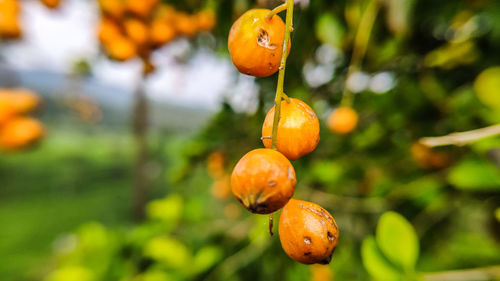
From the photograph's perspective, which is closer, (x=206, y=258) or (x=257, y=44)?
(x=257, y=44)

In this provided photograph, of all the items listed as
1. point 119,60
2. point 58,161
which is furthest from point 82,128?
point 119,60

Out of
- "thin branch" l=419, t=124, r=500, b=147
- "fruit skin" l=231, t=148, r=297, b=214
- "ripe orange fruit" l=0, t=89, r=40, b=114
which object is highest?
"fruit skin" l=231, t=148, r=297, b=214

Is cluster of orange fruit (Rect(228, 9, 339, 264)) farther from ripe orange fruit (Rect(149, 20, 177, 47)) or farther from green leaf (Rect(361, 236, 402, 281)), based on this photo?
ripe orange fruit (Rect(149, 20, 177, 47))

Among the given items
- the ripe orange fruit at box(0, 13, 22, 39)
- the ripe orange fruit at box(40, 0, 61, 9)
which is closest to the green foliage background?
the ripe orange fruit at box(40, 0, 61, 9)

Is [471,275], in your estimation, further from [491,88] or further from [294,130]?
A: [294,130]

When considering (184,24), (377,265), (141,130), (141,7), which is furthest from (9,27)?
(141,130)

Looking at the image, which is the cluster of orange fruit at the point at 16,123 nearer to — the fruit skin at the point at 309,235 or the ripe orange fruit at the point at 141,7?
the ripe orange fruit at the point at 141,7

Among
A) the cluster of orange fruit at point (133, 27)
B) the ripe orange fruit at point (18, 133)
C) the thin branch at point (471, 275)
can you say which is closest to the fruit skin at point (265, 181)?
the thin branch at point (471, 275)
